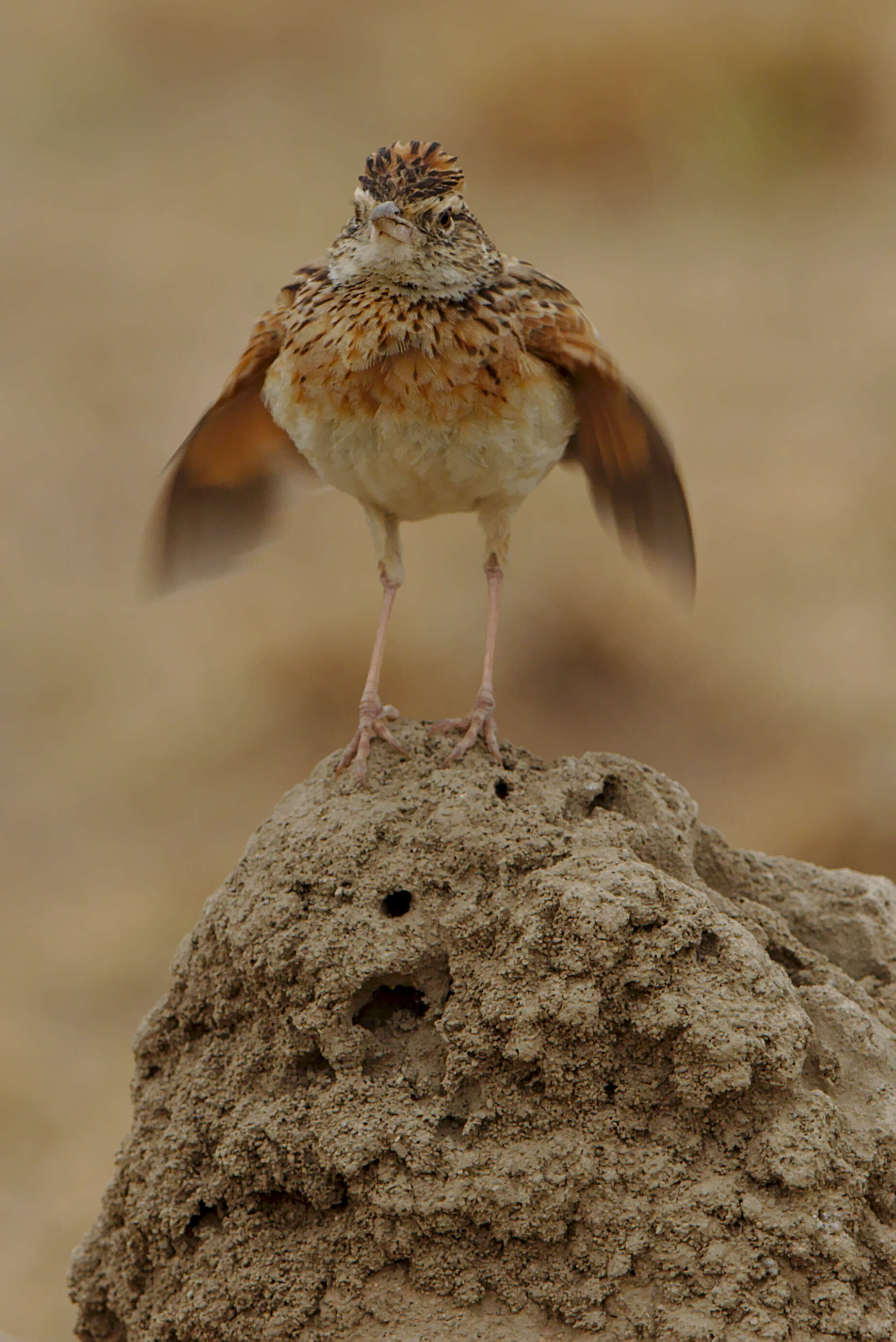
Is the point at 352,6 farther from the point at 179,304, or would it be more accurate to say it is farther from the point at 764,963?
the point at 764,963

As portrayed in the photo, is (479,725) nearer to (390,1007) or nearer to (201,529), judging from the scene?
(390,1007)

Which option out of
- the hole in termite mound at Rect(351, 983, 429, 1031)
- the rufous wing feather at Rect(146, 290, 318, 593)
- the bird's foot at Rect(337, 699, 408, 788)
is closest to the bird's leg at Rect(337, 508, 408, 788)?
the bird's foot at Rect(337, 699, 408, 788)

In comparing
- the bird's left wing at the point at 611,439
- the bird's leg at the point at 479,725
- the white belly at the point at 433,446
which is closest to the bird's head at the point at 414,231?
the bird's left wing at the point at 611,439

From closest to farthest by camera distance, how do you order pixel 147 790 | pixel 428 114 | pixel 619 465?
pixel 619 465, pixel 147 790, pixel 428 114

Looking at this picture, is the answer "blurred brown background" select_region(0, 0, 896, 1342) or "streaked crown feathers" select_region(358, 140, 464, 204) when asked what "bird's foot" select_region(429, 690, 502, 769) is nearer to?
"streaked crown feathers" select_region(358, 140, 464, 204)

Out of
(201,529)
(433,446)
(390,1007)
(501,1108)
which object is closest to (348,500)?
(201,529)

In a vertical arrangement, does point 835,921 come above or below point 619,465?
below

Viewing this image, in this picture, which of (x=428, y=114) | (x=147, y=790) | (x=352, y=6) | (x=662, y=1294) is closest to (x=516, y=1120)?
(x=662, y=1294)

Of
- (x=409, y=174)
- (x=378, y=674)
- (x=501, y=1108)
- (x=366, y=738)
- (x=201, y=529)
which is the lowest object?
(x=501, y=1108)
